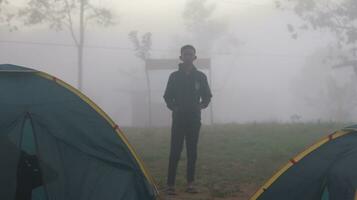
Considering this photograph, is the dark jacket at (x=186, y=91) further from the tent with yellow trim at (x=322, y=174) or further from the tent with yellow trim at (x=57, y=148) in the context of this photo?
the tent with yellow trim at (x=322, y=174)

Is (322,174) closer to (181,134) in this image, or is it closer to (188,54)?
(181,134)

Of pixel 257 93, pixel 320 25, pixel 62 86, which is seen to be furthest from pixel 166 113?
pixel 257 93

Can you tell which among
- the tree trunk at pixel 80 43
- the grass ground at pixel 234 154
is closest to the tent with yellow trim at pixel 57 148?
the grass ground at pixel 234 154

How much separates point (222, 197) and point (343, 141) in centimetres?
302

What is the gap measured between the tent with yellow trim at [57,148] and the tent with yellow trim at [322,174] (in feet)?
5.58

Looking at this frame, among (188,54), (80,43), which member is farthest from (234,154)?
(80,43)

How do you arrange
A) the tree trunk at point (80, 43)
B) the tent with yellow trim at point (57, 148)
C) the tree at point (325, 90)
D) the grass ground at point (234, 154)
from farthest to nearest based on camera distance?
the tree at point (325, 90) < the tree trunk at point (80, 43) < the grass ground at point (234, 154) < the tent with yellow trim at point (57, 148)

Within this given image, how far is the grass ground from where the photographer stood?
324 inches

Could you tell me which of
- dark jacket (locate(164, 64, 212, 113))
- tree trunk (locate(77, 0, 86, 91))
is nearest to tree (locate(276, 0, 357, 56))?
tree trunk (locate(77, 0, 86, 91))

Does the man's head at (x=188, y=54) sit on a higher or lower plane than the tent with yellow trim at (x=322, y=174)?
higher

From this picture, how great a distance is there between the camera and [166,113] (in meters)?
25.2

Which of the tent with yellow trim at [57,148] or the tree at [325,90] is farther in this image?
the tree at [325,90]

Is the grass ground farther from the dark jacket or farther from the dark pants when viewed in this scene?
the dark jacket

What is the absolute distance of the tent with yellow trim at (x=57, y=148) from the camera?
525 centimetres
